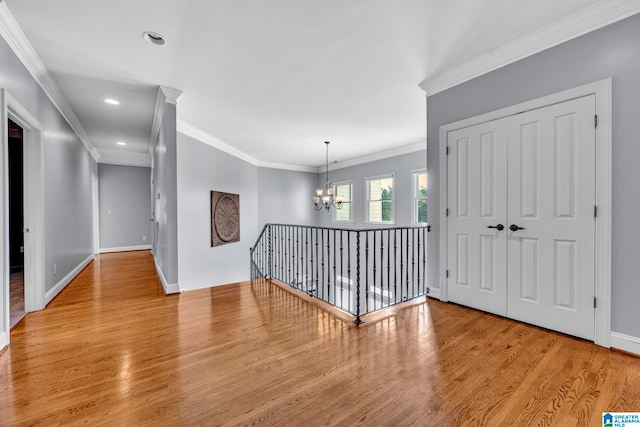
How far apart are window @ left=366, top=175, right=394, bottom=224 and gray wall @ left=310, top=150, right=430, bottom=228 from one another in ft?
0.48

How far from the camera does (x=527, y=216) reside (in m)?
2.53

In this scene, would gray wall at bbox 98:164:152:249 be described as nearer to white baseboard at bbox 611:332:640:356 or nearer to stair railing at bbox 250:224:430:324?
stair railing at bbox 250:224:430:324

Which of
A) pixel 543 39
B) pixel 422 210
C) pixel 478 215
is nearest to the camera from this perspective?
pixel 543 39

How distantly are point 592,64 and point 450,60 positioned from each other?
1.10 meters

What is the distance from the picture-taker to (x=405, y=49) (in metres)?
2.61

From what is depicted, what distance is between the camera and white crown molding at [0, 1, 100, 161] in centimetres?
216

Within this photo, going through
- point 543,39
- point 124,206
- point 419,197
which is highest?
point 543,39

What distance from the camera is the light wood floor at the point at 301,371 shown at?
4.74 ft

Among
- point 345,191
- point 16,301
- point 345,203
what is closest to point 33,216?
point 16,301

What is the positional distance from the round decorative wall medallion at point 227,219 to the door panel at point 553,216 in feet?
15.6

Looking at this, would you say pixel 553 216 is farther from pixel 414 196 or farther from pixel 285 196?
pixel 285 196

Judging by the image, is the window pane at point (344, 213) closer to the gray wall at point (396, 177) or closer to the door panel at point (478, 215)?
the gray wall at point (396, 177)

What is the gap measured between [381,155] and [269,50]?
4720 mm

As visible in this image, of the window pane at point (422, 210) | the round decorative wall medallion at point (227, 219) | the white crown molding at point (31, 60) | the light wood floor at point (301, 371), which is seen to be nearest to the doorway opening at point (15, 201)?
the white crown molding at point (31, 60)
